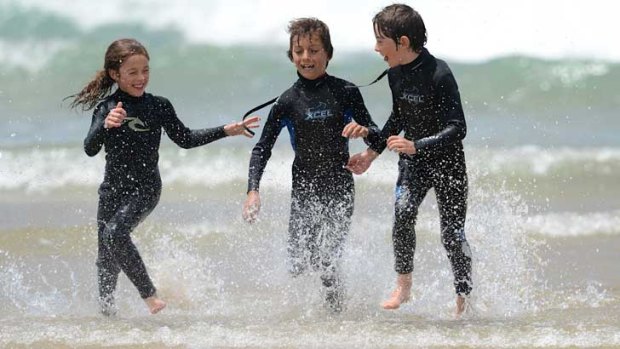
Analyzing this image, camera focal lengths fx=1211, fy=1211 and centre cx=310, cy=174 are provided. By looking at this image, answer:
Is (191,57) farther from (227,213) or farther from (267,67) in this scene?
(227,213)

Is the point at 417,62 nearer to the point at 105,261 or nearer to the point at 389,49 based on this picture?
the point at 389,49

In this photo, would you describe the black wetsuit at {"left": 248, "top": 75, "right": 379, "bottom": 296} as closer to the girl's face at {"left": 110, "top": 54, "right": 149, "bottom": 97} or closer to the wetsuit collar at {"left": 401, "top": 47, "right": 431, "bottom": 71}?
the wetsuit collar at {"left": 401, "top": 47, "right": 431, "bottom": 71}

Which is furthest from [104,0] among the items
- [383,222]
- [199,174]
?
[383,222]

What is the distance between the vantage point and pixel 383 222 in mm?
8477

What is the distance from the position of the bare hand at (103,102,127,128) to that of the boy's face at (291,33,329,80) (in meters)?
0.86

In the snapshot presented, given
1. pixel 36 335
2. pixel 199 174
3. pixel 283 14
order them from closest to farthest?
1. pixel 36 335
2. pixel 199 174
3. pixel 283 14

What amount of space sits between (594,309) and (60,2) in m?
11.2

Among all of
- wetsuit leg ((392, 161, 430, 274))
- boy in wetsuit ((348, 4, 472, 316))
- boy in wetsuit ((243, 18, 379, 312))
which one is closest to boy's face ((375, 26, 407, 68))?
boy in wetsuit ((348, 4, 472, 316))

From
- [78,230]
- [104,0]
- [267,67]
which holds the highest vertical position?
[104,0]

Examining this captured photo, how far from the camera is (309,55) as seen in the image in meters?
5.70

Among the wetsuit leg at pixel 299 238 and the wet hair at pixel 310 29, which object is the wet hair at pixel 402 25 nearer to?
the wet hair at pixel 310 29

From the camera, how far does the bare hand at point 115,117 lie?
5547mm

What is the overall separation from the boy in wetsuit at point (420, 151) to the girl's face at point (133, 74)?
3.56 ft

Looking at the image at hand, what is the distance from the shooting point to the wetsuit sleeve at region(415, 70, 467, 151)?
537cm
